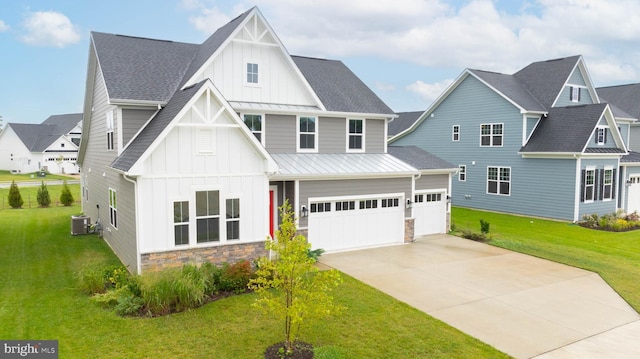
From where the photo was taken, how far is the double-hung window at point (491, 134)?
2677 centimetres

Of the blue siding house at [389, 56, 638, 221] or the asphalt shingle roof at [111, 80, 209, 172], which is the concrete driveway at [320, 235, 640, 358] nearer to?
the asphalt shingle roof at [111, 80, 209, 172]

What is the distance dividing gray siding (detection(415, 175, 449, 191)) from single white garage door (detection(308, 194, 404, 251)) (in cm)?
199

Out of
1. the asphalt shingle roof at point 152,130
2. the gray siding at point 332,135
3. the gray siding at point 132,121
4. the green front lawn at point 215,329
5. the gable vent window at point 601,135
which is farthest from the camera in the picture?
the gable vent window at point 601,135

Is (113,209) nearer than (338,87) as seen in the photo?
Yes

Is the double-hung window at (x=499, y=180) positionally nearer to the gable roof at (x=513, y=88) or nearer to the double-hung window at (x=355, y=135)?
the gable roof at (x=513, y=88)

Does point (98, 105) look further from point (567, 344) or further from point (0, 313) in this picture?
point (567, 344)

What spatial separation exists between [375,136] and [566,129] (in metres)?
12.0

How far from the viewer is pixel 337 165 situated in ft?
56.1

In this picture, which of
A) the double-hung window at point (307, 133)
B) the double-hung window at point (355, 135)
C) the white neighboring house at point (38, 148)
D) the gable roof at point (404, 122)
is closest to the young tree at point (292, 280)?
the double-hung window at point (307, 133)

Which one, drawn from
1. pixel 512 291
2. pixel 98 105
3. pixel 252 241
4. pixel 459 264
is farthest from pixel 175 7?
pixel 512 291

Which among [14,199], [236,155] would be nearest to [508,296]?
[236,155]

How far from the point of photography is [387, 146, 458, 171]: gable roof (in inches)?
773

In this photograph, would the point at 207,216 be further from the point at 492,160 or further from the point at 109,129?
the point at 492,160

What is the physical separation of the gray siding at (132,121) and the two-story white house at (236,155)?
33mm
